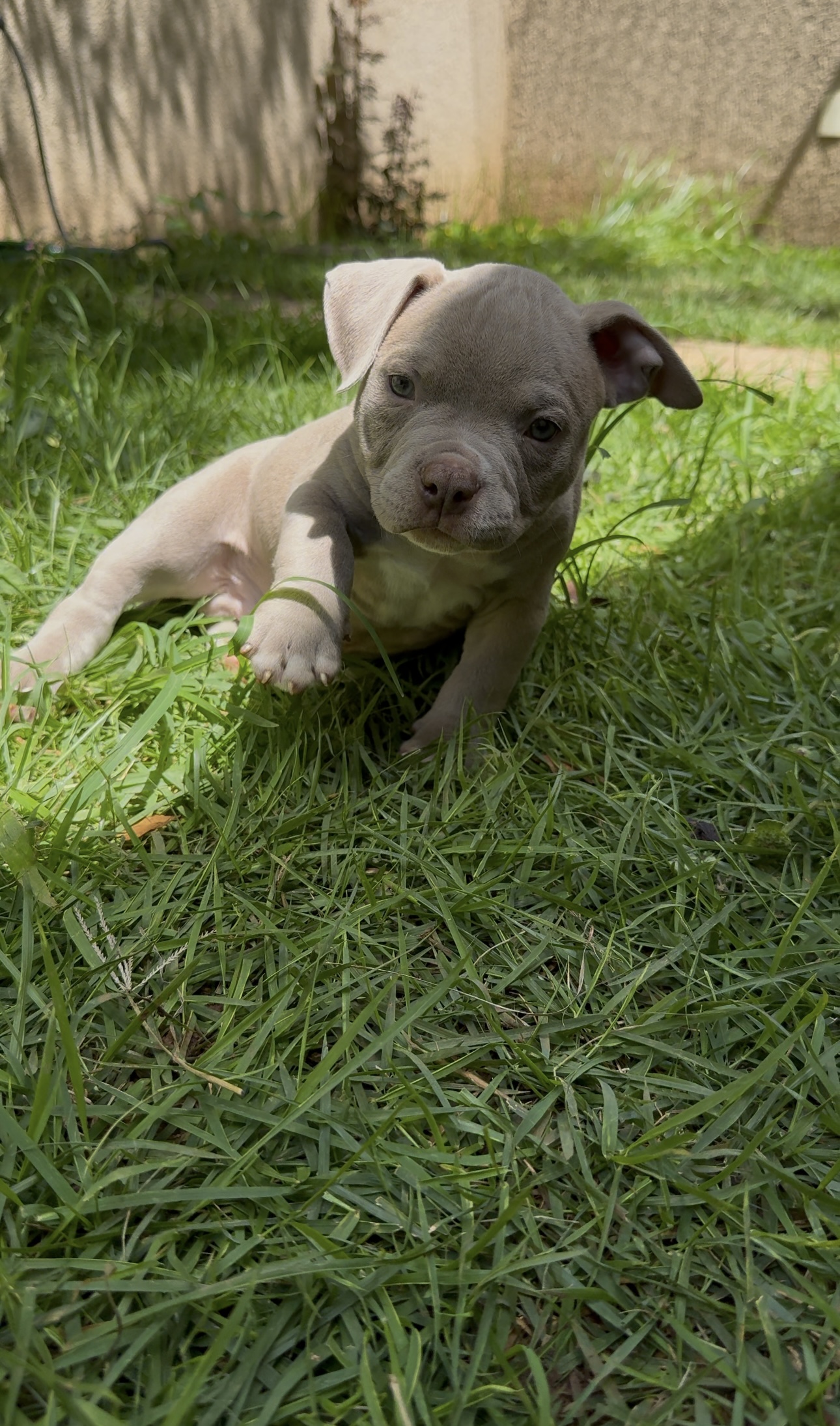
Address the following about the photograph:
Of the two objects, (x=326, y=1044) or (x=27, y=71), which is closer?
(x=326, y=1044)

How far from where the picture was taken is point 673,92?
424 inches

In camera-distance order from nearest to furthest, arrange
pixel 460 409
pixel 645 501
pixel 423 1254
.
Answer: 1. pixel 423 1254
2. pixel 460 409
3. pixel 645 501

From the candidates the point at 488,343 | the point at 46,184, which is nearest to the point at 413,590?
the point at 488,343

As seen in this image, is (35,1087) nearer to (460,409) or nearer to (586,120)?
(460,409)

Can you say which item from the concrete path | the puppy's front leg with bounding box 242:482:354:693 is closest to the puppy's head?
the puppy's front leg with bounding box 242:482:354:693

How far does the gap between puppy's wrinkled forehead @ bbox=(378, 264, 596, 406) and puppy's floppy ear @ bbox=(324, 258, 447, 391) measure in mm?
48

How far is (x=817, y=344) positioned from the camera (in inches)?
269

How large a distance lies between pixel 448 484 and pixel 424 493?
0.07 metres

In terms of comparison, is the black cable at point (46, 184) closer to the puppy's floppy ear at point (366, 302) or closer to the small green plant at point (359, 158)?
the puppy's floppy ear at point (366, 302)

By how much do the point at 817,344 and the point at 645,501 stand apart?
328 cm

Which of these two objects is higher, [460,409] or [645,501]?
[460,409]

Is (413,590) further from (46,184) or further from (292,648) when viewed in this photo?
(46,184)

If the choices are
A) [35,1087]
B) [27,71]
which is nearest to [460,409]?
[35,1087]

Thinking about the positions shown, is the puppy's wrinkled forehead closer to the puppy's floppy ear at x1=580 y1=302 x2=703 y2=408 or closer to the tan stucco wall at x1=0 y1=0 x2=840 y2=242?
the puppy's floppy ear at x1=580 y1=302 x2=703 y2=408
